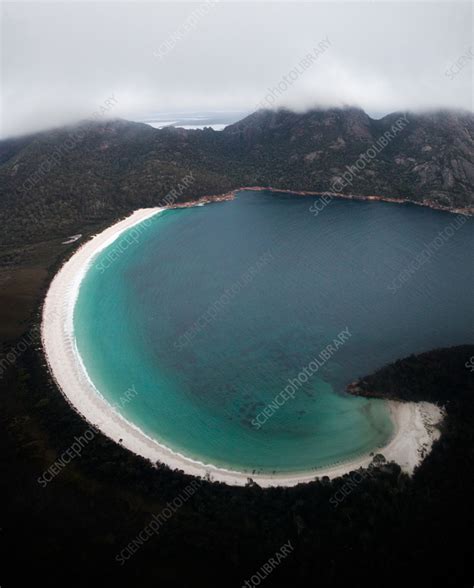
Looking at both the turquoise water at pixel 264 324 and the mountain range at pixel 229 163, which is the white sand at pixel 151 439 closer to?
the turquoise water at pixel 264 324

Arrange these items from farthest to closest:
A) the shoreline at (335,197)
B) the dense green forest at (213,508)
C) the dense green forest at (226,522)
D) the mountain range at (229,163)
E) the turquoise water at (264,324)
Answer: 1. the shoreline at (335,197)
2. the mountain range at (229,163)
3. the turquoise water at (264,324)
4. the dense green forest at (213,508)
5. the dense green forest at (226,522)

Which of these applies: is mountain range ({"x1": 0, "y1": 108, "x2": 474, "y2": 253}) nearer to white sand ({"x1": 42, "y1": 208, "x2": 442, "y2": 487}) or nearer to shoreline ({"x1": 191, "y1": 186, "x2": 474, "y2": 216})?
shoreline ({"x1": 191, "y1": 186, "x2": 474, "y2": 216})

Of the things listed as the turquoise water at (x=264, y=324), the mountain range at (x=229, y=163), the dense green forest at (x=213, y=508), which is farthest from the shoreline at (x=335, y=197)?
the dense green forest at (x=213, y=508)

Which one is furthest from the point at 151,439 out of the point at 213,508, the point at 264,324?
the point at 264,324

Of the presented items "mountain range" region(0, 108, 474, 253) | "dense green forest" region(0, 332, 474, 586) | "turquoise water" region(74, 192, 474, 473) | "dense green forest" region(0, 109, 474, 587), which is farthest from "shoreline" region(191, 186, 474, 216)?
"dense green forest" region(0, 332, 474, 586)

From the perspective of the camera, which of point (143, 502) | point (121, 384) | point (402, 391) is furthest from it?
point (121, 384)

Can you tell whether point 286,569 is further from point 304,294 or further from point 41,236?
point 41,236

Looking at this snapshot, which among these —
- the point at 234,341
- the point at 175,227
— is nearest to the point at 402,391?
the point at 234,341
